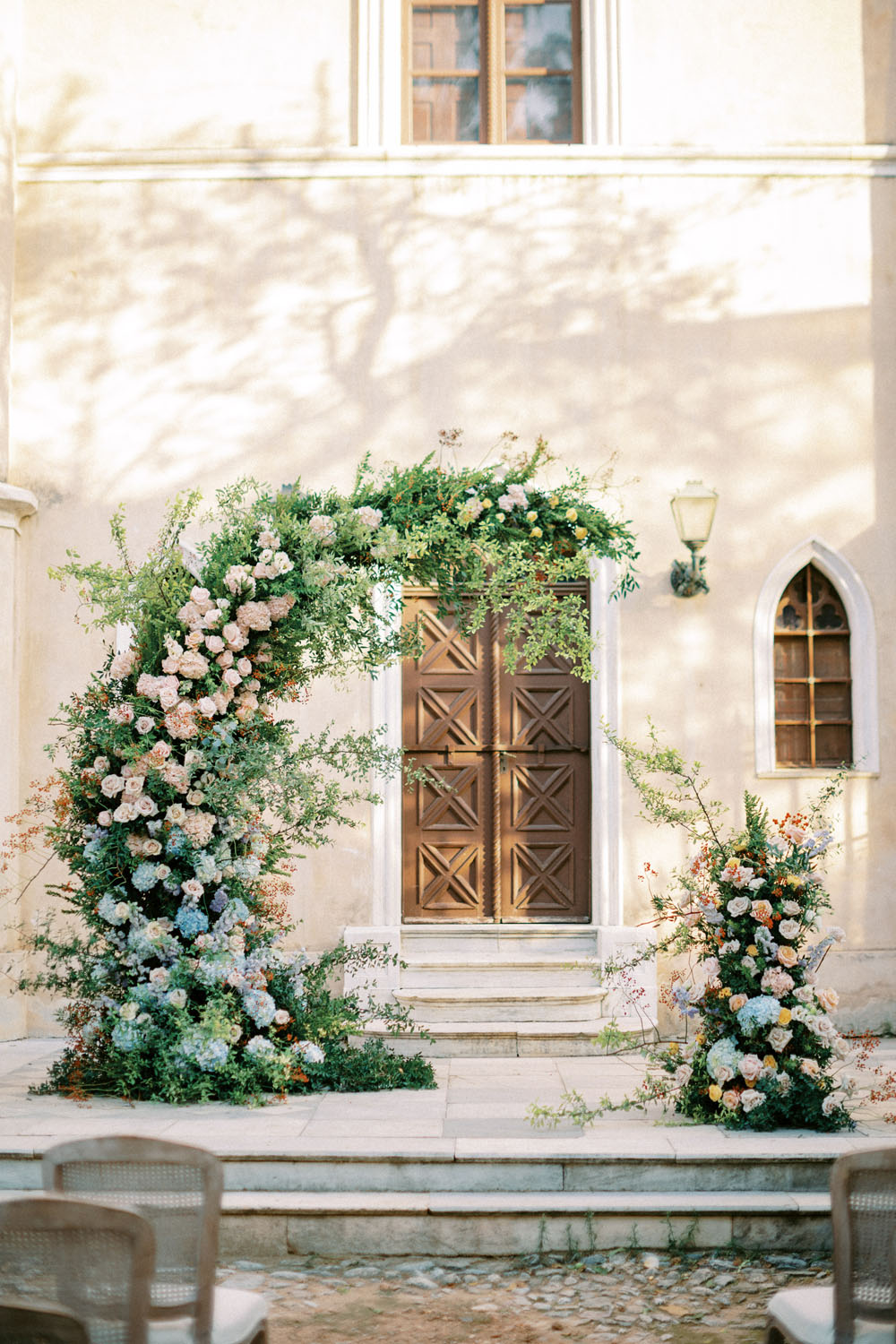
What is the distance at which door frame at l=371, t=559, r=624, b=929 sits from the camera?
8.12m

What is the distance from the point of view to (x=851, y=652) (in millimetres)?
8352

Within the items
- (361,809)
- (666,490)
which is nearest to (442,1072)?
(361,809)

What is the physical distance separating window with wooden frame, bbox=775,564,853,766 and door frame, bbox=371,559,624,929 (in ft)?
3.76

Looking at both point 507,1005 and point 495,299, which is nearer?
point 507,1005

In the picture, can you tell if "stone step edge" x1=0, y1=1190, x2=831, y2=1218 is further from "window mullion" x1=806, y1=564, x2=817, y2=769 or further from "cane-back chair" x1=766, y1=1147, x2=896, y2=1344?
"window mullion" x1=806, y1=564, x2=817, y2=769

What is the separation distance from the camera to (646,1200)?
4871 mm

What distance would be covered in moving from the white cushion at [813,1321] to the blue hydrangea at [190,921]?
351cm

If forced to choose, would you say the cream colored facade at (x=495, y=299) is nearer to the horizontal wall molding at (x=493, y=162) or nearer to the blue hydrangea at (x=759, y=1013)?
the horizontal wall molding at (x=493, y=162)

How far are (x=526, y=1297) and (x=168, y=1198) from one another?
205 cm

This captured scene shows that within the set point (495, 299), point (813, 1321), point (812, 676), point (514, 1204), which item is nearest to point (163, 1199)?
point (813, 1321)

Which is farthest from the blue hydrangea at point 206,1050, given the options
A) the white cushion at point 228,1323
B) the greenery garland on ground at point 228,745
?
the white cushion at point 228,1323

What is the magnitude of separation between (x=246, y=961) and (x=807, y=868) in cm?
278

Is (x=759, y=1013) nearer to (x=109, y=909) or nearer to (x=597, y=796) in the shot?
(x=597, y=796)

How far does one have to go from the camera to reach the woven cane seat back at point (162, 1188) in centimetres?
280
